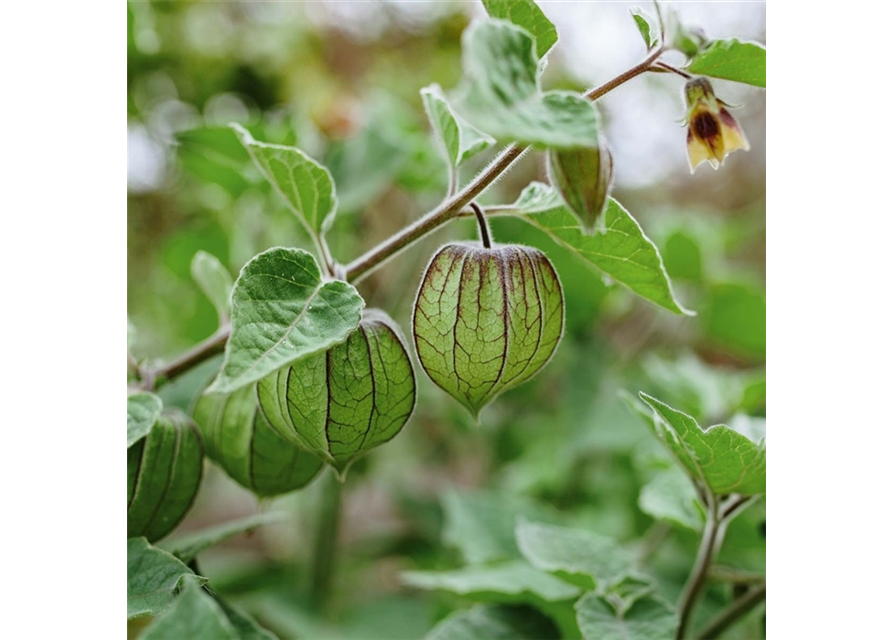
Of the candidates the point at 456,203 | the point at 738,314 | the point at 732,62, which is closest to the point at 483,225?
the point at 456,203

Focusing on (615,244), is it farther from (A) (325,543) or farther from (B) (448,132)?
(A) (325,543)

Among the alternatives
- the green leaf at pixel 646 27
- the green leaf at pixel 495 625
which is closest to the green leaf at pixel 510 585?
the green leaf at pixel 495 625

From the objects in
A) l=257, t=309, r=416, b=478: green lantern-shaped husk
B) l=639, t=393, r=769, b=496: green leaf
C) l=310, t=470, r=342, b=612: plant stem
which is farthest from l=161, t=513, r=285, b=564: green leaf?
l=310, t=470, r=342, b=612: plant stem

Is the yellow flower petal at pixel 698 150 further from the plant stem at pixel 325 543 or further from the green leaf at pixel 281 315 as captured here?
the plant stem at pixel 325 543
